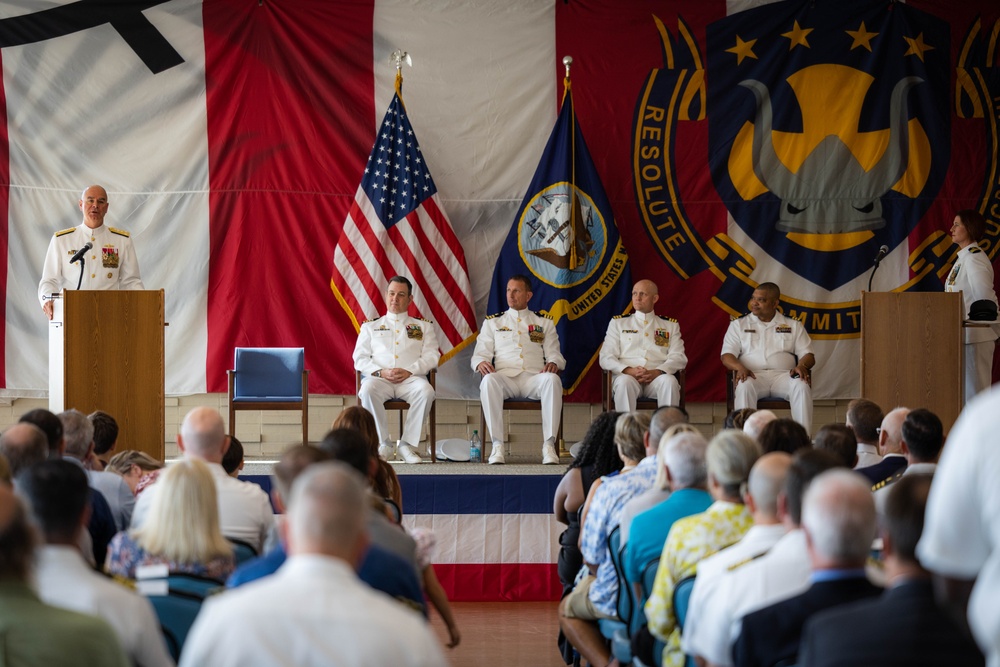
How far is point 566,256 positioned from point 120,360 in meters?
3.15

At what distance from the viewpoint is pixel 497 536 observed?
671cm

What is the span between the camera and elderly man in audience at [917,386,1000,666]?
1753mm

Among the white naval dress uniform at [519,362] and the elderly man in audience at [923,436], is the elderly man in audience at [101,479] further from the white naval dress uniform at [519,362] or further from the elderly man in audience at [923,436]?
the white naval dress uniform at [519,362]

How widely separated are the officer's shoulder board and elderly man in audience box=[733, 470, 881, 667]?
5.63 ft

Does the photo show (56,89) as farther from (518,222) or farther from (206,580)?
(206,580)

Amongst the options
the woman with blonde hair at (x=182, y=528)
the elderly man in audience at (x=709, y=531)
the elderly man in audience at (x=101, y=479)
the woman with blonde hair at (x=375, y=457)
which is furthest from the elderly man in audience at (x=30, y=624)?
the woman with blonde hair at (x=375, y=457)

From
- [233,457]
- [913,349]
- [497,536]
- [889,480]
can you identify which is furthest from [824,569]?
[913,349]

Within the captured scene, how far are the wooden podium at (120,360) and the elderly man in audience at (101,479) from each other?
2.09 m

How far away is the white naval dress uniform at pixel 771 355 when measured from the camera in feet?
24.5

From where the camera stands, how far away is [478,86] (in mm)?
8367

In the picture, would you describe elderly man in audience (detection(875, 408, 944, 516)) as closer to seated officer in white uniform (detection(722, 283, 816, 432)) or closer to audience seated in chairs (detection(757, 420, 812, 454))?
audience seated in chairs (detection(757, 420, 812, 454))

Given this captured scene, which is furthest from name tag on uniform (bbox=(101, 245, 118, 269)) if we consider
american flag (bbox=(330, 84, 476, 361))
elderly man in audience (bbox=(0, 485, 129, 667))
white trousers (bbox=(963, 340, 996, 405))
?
elderly man in audience (bbox=(0, 485, 129, 667))

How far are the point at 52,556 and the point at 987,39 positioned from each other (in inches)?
314

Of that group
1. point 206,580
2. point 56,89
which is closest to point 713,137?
point 56,89
